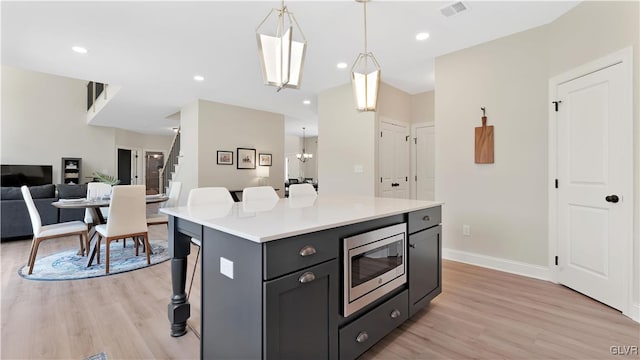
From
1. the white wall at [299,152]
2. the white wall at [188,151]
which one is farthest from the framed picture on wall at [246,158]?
the white wall at [299,152]

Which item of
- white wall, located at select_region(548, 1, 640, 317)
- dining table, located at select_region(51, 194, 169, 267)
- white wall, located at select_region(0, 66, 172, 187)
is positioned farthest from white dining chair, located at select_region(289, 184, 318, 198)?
white wall, located at select_region(0, 66, 172, 187)

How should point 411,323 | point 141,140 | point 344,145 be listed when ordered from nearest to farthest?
point 411,323 < point 344,145 < point 141,140

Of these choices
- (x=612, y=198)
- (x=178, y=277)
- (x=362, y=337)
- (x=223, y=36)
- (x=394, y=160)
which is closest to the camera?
(x=362, y=337)

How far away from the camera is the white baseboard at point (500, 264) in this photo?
305cm

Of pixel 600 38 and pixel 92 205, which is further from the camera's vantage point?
pixel 92 205

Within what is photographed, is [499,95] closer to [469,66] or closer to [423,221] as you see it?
[469,66]

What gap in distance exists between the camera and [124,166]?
9898mm

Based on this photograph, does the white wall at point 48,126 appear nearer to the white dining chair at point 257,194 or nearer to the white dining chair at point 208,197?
the white dining chair at point 208,197

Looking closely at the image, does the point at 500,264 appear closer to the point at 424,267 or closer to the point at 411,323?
the point at 424,267

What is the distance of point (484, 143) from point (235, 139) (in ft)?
16.6

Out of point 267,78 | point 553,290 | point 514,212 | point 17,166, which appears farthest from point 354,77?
point 17,166

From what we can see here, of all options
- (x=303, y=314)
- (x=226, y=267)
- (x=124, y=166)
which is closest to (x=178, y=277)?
(x=226, y=267)

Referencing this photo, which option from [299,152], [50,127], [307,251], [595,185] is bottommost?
[307,251]

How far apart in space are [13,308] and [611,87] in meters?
5.27
